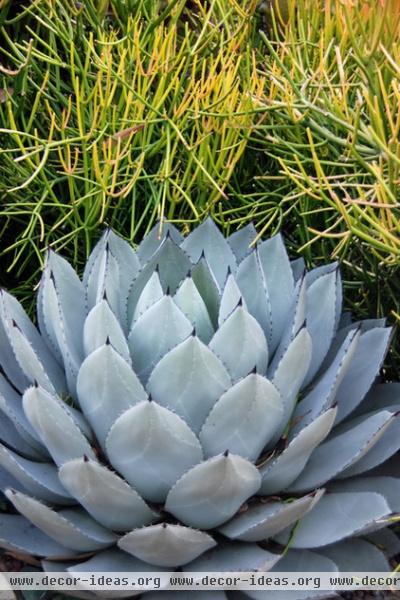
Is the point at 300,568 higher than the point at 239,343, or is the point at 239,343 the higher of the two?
the point at 239,343

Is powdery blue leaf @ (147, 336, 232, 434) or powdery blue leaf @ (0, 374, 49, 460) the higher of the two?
powdery blue leaf @ (147, 336, 232, 434)

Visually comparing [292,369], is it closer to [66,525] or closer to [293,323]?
[293,323]

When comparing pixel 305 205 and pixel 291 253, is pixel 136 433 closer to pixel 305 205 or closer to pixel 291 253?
pixel 305 205

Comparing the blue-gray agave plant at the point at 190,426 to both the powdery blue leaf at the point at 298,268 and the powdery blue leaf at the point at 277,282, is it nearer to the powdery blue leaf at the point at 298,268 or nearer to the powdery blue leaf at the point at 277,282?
the powdery blue leaf at the point at 277,282

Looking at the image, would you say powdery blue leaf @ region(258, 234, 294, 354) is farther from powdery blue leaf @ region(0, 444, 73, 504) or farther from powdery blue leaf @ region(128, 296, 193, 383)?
powdery blue leaf @ region(0, 444, 73, 504)

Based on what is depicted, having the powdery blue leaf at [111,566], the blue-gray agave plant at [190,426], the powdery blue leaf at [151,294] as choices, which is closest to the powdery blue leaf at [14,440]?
the blue-gray agave plant at [190,426]

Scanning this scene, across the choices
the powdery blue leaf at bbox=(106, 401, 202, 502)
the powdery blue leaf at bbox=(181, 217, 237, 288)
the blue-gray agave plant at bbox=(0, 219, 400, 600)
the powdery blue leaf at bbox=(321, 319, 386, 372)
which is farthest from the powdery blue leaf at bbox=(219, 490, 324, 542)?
the powdery blue leaf at bbox=(181, 217, 237, 288)

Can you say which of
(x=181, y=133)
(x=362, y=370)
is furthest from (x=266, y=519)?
(x=181, y=133)
